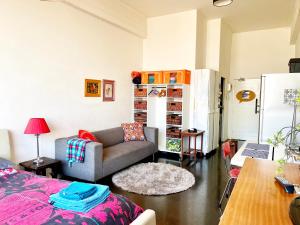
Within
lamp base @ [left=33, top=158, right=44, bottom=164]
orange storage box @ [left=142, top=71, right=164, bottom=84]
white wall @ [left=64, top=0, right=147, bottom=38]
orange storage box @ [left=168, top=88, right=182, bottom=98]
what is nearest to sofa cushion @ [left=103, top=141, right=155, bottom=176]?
lamp base @ [left=33, top=158, right=44, bottom=164]

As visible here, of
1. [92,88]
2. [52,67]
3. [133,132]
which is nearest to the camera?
[52,67]

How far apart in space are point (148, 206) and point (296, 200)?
2.03 metres

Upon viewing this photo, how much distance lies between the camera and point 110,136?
4680 mm

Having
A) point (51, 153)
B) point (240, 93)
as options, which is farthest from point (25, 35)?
point (240, 93)

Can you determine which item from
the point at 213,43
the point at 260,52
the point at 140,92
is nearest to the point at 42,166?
the point at 140,92

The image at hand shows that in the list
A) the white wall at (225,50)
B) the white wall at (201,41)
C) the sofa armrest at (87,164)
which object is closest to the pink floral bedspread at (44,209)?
the sofa armrest at (87,164)

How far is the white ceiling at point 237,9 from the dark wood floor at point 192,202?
12.1 ft

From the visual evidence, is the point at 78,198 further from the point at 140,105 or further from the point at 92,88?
the point at 140,105

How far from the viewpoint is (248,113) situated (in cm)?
723

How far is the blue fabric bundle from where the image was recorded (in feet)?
5.37

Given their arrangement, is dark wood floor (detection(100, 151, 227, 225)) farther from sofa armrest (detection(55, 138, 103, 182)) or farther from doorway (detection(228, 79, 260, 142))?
doorway (detection(228, 79, 260, 142))

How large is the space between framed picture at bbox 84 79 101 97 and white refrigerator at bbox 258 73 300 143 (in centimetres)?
320

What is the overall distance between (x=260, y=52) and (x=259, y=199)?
6816 mm

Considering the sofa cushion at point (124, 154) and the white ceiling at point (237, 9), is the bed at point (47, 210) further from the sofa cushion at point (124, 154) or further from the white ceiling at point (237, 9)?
the white ceiling at point (237, 9)
